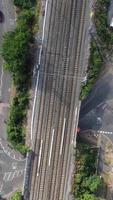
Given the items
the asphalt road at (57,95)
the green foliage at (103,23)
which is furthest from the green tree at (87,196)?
the green foliage at (103,23)

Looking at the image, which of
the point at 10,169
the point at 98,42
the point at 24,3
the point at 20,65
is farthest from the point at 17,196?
the point at 24,3

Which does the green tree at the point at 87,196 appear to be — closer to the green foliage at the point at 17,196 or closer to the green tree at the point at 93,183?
the green tree at the point at 93,183

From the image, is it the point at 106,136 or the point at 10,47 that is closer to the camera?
the point at 10,47

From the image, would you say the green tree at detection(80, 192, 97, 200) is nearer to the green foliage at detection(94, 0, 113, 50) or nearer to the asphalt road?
the asphalt road

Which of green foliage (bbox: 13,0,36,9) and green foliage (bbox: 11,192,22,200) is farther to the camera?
green foliage (bbox: 11,192,22,200)

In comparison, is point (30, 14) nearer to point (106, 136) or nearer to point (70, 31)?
point (70, 31)


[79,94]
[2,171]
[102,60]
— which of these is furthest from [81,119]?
[2,171]

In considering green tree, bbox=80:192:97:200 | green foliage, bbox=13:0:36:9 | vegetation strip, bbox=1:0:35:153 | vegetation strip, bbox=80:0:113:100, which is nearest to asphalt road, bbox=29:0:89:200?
vegetation strip, bbox=80:0:113:100
